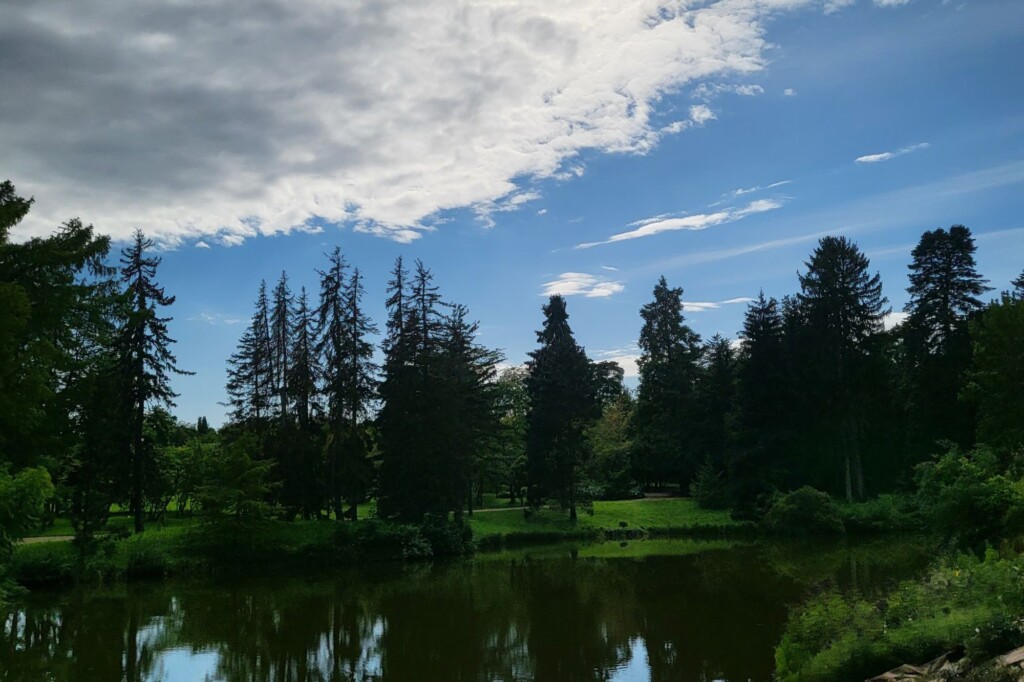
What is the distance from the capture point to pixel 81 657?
16.1 m

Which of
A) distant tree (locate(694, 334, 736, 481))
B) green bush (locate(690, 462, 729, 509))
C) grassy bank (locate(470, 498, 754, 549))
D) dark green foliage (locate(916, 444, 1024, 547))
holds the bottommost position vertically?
grassy bank (locate(470, 498, 754, 549))

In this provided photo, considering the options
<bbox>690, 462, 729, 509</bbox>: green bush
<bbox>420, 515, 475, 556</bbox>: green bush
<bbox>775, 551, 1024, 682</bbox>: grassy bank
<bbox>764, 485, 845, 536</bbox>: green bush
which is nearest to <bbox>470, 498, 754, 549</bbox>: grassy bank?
<bbox>690, 462, 729, 509</bbox>: green bush

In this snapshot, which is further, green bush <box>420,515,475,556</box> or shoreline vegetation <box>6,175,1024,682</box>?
green bush <box>420,515,475,556</box>

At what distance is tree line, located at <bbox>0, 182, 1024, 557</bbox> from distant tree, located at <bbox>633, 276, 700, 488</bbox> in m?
0.22

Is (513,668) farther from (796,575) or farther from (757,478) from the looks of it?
(757,478)

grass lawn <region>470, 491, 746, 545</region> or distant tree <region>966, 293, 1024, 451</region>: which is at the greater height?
distant tree <region>966, 293, 1024, 451</region>

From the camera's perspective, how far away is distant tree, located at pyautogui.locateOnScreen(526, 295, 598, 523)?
40.1 metres

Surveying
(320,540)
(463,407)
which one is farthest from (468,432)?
(320,540)

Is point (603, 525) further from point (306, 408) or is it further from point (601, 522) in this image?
point (306, 408)

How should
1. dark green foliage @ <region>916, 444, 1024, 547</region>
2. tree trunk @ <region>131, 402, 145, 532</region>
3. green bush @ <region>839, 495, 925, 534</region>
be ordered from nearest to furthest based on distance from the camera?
dark green foliage @ <region>916, 444, 1024, 547</region> → tree trunk @ <region>131, 402, 145, 532</region> → green bush @ <region>839, 495, 925, 534</region>

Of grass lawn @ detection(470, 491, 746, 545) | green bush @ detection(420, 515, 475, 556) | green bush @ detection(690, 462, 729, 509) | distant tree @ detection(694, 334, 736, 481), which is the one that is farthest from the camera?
distant tree @ detection(694, 334, 736, 481)

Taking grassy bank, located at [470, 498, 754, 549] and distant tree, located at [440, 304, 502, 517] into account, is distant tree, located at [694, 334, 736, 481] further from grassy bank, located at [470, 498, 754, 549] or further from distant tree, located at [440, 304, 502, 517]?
distant tree, located at [440, 304, 502, 517]

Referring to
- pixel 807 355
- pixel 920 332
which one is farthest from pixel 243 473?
pixel 920 332

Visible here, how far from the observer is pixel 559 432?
40.4 m
